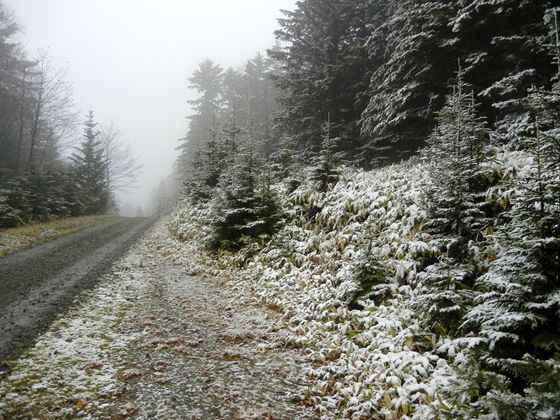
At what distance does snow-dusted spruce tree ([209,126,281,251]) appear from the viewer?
12770mm

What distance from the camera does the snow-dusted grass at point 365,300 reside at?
4598 millimetres

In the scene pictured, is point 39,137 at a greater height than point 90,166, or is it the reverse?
point 39,137

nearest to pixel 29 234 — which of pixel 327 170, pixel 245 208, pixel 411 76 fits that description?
pixel 245 208

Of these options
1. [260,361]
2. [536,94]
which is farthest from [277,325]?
[536,94]

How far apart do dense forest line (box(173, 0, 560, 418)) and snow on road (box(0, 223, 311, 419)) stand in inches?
33.6

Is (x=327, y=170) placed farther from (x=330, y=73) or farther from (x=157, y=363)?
(x=330, y=73)

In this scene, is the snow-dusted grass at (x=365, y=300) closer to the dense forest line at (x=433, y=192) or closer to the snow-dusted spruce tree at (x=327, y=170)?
the dense forest line at (x=433, y=192)

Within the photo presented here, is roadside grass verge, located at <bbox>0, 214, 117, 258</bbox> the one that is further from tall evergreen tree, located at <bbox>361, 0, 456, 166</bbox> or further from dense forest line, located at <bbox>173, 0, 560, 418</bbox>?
tall evergreen tree, located at <bbox>361, 0, 456, 166</bbox>

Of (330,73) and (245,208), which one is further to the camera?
(330,73)

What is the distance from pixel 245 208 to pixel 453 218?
26.6 feet

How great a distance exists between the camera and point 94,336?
20.8ft

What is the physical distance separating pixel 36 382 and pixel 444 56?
51.7 feet

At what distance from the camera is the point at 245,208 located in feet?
43.1

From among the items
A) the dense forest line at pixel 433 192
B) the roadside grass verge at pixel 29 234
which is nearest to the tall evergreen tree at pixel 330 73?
the dense forest line at pixel 433 192
